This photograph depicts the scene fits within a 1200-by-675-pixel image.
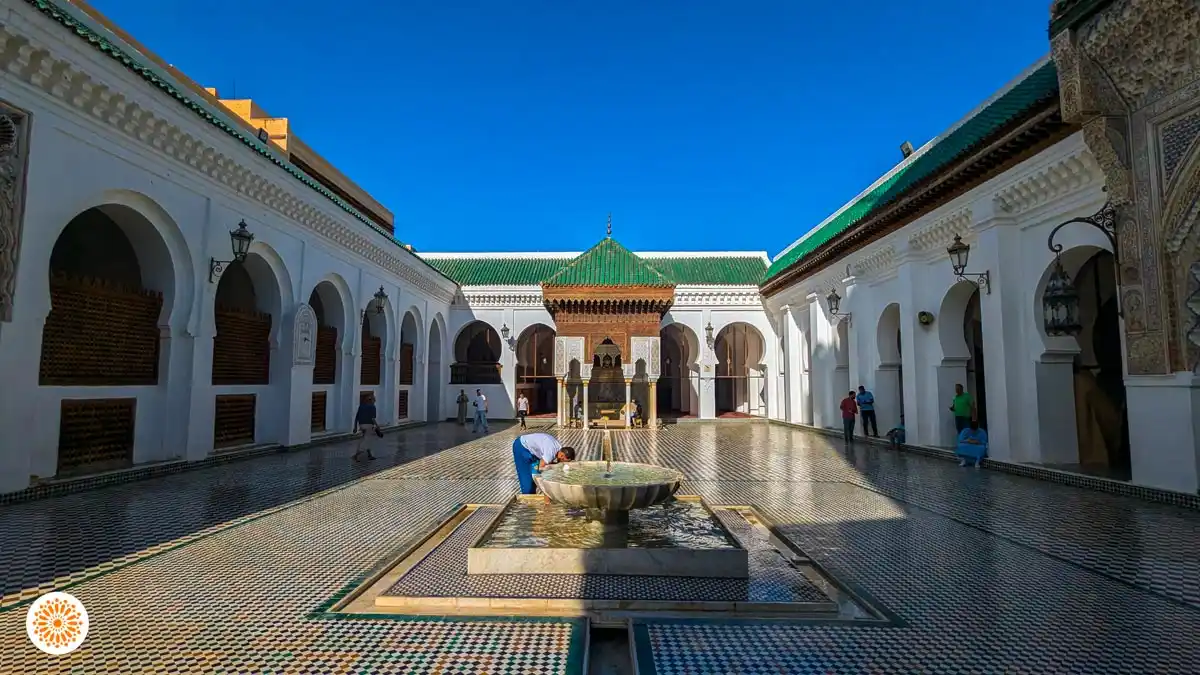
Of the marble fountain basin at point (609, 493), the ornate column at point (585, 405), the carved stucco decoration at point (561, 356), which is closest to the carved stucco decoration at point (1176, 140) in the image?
the marble fountain basin at point (609, 493)

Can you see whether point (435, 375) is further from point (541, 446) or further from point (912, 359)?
point (541, 446)

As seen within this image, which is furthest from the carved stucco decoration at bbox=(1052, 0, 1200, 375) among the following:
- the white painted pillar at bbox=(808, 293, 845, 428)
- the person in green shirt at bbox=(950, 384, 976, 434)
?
the white painted pillar at bbox=(808, 293, 845, 428)

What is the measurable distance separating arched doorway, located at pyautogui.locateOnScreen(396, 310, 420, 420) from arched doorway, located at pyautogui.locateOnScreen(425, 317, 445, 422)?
3.60 ft

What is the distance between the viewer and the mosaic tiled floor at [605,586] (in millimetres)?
2646

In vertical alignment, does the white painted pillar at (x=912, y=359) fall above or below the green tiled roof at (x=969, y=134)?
below

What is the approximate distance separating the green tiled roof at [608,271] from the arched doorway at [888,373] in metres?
5.10

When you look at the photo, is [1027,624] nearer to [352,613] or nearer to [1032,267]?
[352,613]

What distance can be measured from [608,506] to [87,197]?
217 inches

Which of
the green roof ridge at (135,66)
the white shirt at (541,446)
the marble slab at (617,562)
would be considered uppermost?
the green roof ridge at (135,66)

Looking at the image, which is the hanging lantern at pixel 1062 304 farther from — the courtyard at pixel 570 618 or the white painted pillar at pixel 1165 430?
the courtyard at pixel 570 618

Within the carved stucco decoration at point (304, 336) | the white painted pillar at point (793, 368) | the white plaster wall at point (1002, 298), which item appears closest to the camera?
the white plaster wall at point (1002, 298)

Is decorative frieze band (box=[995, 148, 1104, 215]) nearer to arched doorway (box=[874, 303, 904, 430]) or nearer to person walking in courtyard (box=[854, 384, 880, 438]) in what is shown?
arched doorway (box=[874, 303, 904, 430])

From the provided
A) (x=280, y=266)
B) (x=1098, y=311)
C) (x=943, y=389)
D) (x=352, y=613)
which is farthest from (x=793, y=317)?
(x=352, y=613)

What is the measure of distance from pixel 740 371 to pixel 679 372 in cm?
199
